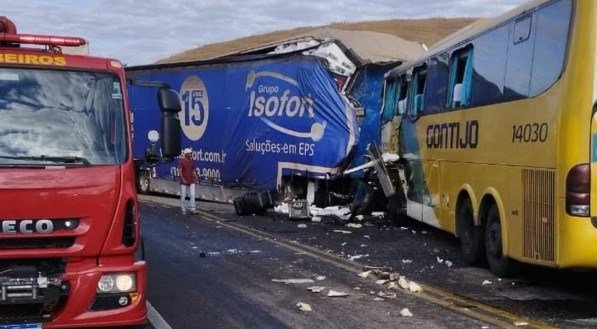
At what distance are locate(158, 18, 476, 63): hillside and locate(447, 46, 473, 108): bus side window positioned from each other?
56.3m

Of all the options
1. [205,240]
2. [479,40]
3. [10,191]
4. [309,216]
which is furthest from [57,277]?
[309,216]

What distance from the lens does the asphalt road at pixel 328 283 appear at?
7.57 metres

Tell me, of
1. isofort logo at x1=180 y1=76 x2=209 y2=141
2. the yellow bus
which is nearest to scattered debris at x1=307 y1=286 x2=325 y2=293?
the yellow bus

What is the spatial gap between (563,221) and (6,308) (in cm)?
506

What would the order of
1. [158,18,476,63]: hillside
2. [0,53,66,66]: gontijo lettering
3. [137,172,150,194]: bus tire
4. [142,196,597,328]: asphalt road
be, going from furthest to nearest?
[158,18,476,63]: hillside → [137,172,150,194]: bus tire → [142,196,597,328]: asphalt road → [0,53,66,66]: gontijo lettering

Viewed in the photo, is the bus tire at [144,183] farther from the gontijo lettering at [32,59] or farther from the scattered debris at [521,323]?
the scattered debris at [521,323]

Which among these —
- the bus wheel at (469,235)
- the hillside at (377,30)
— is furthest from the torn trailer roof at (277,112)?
the hillside at (377,30)

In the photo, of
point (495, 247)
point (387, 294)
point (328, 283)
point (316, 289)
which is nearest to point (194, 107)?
point (328, 283)

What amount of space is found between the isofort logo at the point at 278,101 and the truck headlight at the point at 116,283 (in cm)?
1254

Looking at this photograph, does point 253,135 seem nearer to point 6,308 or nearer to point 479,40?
point 479,40

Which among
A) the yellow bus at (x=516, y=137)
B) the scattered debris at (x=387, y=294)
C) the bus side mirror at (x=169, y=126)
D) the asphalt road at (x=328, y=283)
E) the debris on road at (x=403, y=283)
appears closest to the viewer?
the bus side mirror at (x=169, y=126)

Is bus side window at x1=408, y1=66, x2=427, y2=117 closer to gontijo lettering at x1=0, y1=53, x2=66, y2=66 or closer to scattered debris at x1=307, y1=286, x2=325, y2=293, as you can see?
scattered debris at x1=307, y1=286, x2=325, y2=293

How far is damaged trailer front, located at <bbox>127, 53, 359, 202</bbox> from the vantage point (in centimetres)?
1805

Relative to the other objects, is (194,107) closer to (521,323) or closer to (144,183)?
(144,183)
